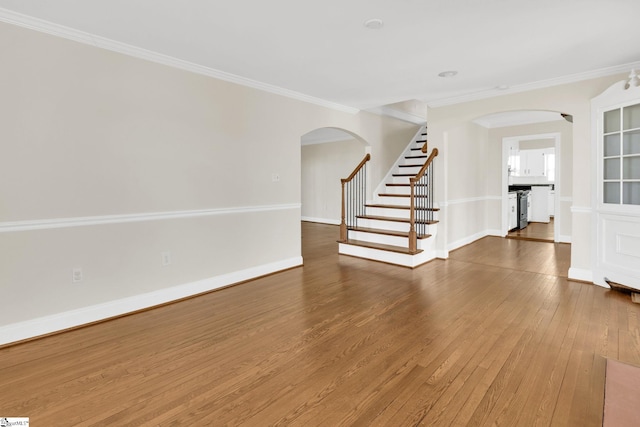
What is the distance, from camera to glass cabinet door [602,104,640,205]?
349 cm

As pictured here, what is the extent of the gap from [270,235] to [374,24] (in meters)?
2.79

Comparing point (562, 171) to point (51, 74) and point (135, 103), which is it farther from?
point (51, 74)

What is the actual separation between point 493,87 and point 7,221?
5282 mm

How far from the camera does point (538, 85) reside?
4.20 metres

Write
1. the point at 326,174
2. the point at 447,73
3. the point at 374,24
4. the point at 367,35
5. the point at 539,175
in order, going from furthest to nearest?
1. the point at 539,175
2. the point at 326,174
3. the point at 447,73
4. the point at 367,35
5. the point at 374,24

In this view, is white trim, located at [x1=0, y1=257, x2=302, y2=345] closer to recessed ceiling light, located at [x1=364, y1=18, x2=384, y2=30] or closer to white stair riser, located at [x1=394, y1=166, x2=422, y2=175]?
recessed ceiling light, located at [x1=364, y1=18, x2=384, y2=30]

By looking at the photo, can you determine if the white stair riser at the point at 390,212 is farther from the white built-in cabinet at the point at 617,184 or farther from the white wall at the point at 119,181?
the white built-in cabinet at the point at 617,184

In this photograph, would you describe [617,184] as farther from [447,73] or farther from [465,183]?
[465,183]

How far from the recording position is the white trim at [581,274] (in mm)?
3980

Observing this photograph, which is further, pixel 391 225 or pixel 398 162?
pixel 398 162

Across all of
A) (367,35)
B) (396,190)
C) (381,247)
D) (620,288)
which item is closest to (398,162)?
(396,190)

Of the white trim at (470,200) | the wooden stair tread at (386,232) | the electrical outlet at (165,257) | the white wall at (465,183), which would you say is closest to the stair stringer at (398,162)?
the wooden stair tread at (386,232)

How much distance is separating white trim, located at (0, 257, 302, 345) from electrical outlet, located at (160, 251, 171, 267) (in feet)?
0.89

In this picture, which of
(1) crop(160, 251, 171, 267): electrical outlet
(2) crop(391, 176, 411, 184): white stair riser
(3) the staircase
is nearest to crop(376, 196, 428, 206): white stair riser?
(3) the staircase
